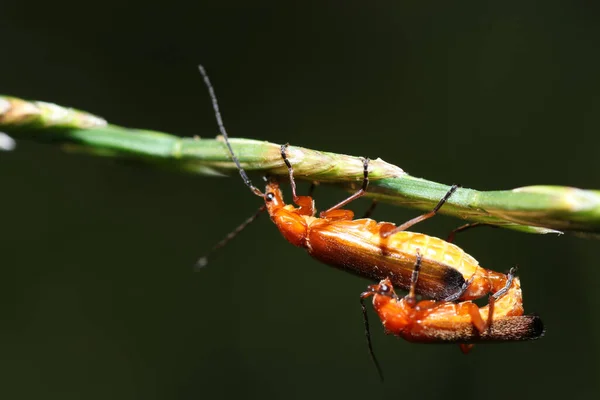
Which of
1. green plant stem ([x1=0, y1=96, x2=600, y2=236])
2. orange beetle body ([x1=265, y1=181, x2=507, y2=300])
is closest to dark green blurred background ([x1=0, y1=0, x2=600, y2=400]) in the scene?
orange beetle body ([x1=265, y1=181, x2=507, y2=300])

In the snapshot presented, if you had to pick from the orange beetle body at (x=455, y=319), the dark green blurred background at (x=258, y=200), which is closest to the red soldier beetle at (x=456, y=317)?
the orange beetle body at (x=455, y=319)

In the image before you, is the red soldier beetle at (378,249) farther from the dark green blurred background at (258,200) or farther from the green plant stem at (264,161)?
the dark green blurred background at (258,200)

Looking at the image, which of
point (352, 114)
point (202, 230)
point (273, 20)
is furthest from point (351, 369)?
point (273, 20)

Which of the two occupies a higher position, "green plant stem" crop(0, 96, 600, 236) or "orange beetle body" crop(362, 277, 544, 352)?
"green plant stem" crop(0, 96, 600, 236)

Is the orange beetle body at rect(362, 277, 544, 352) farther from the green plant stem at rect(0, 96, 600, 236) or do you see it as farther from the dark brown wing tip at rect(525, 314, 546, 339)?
the green plant stem at rect(0, 96, 600, 236)

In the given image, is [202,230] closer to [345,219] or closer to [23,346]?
[23,346]

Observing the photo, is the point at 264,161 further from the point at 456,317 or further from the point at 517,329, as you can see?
the point at 517,329

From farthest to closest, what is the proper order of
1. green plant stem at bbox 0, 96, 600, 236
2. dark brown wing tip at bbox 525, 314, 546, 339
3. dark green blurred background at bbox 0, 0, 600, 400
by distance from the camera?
1. dark green blurred background at bbox 0, 0, 600, 400
2. dark brown wing tip at bbox 525, 314, 546, 339
3. green plant stem at bbox 0, 96, 600, 236
